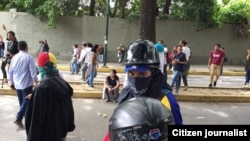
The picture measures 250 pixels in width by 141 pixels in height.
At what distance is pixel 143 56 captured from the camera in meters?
2.29

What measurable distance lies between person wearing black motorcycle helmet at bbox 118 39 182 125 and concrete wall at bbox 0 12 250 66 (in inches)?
814

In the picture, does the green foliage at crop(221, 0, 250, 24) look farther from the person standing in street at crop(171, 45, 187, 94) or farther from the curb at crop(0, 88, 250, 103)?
the curb at crop(0, 88, 250, 103)

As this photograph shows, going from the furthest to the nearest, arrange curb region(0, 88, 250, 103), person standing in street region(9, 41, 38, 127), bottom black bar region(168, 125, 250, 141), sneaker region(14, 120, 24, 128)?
curb region(0, 88, 250, 103) < sneaker region(14, 120, 24, 128) < person standing in street region(9, 41, 38, 127) < bottom black bar region(168, 125, 250, 141)

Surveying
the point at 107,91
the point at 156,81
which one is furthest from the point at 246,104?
the point at 156,81

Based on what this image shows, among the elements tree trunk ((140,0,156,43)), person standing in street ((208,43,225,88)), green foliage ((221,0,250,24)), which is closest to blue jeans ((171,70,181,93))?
tree trunk ((140,0,156,43))

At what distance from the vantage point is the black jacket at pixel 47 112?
4121 millimetres

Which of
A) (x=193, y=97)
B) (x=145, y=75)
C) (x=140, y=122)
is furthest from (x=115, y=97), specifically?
(x=140, y=122)

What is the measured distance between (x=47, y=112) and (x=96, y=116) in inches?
143

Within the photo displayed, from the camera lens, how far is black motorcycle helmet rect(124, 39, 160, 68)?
7.47 ft

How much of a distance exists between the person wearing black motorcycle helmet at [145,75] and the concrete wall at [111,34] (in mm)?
20669

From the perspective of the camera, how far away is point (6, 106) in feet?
27.2

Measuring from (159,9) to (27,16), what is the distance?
872cm

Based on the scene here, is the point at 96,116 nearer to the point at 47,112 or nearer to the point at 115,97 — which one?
the point at 115,97

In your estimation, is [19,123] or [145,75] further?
[19,123]
